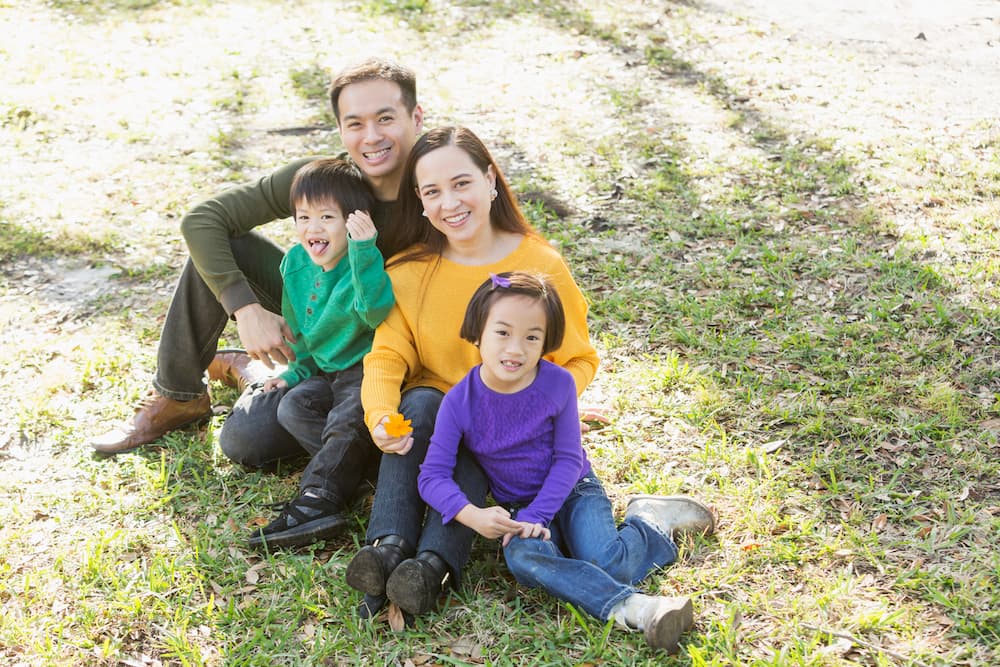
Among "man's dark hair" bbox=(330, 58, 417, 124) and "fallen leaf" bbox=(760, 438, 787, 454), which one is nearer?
"man's dark hair" bbox=(330, 58, 417, 124)

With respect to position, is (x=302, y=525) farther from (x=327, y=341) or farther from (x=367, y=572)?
(x=327, y=341)

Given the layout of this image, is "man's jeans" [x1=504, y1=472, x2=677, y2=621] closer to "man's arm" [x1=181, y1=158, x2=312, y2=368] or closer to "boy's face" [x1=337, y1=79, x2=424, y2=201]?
"man's arm" [x1=181, y1=158, x2=312, y2=368]

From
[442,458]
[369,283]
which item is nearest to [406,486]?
[442,458]

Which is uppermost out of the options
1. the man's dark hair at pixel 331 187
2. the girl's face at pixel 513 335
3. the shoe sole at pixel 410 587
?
the man's dark hair at pixel 331 187

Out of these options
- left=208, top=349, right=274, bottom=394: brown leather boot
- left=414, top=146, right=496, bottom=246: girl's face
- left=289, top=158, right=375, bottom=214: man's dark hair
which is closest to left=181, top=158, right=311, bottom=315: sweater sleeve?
left=289, top=158, right=375, bottom=214: man's dark hair

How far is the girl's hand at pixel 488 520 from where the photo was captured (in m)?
2.61

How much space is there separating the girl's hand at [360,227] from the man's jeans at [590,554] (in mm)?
1082

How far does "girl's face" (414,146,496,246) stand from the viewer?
288cm

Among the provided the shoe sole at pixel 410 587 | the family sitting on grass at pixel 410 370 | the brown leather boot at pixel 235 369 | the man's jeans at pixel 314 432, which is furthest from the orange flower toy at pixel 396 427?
the brown leather boot at pixel 235 369

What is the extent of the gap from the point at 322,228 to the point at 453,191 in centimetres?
54

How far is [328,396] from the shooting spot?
328 centimetres

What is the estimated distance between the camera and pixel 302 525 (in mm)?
2996

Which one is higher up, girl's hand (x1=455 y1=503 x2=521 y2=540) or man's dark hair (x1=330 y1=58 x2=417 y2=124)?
man's dark hair (x1=330 y1=58 x2=417 y2=124)

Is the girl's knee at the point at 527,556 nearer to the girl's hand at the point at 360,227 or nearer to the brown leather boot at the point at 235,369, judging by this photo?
the girl's hand at the point at 360,227
